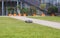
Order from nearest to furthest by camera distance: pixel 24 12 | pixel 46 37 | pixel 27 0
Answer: pixel 46 37 → pixel 24 12 → pixel 27 0

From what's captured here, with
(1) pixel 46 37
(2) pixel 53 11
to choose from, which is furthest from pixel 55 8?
(1) pixel 46 37

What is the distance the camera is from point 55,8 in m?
47.2

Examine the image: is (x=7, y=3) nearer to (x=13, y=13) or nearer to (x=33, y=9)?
(x=13, y=13)

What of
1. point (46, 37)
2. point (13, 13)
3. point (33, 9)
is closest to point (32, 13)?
point (33, 9)

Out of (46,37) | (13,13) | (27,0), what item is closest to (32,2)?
(27,0)

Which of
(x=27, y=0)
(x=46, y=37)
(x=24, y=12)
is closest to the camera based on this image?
(x=46, y=37)

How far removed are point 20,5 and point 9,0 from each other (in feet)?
9.90

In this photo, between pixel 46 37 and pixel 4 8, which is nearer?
pixel 46 37

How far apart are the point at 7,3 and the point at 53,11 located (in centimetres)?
1040

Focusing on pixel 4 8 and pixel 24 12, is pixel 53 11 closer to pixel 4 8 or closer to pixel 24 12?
pixel 24 12

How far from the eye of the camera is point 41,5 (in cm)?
4759

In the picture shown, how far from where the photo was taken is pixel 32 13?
47.8m

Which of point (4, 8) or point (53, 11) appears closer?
point (53, 11)

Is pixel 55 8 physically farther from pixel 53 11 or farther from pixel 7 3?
pixel 7 3
